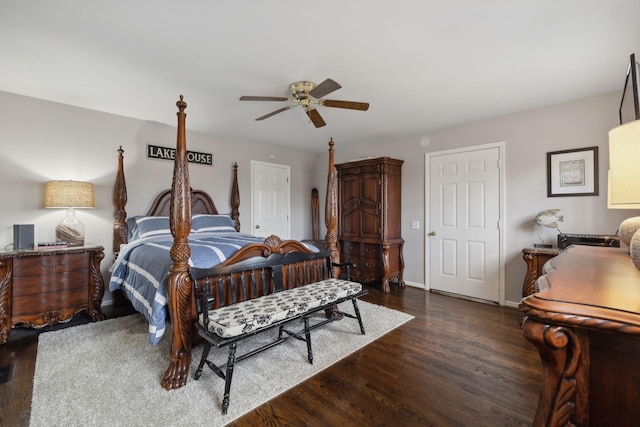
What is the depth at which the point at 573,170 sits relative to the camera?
3096 mm

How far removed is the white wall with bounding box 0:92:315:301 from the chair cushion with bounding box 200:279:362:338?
8.24ft

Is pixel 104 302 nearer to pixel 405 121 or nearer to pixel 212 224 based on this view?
pixel 212 224

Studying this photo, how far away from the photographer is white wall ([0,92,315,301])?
9.76 feet

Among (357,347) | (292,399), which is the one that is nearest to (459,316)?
(357,347)

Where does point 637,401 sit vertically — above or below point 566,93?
below

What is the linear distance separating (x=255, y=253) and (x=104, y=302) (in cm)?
251

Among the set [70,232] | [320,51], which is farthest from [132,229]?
[320,51]

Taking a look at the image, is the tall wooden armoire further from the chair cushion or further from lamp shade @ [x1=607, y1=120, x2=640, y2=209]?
lamp shade @ [x1=607, y1=120, x2=640, y2=209]

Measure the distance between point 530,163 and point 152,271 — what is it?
13.7ft

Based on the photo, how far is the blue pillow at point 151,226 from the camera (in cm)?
338

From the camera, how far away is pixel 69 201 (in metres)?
2.96

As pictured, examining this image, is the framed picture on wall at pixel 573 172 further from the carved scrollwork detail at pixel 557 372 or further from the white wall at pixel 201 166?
the carved scrollwork detail at pixel 557 372

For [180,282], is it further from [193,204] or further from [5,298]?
[193,204]

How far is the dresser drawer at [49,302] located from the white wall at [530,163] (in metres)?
4.27
